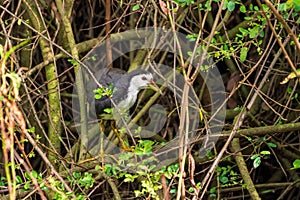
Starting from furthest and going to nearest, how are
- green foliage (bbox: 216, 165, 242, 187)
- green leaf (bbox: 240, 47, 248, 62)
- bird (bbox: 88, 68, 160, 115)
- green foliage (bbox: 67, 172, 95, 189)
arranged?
bird (bbox: 88, 68, 160, 115) → green foliage (bbox: 216, 165, 242, 187) → green leaf (bbox: 240, 47, 248, 62) → green foliage (bbox: 67, 172, 95, 189)

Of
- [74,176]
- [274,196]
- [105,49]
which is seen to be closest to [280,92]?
[274,196]

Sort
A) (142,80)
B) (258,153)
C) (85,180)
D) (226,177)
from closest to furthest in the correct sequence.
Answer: (85,180) < (258,153) < (226,177) < (142,80)

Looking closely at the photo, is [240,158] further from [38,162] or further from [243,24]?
[38,162]

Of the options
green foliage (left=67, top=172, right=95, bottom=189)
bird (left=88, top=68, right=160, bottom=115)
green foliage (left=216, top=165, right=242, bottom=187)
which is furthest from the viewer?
bird (left=88, top=68, right=160, bottom=115)

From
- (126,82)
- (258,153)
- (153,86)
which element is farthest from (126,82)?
(258,153)

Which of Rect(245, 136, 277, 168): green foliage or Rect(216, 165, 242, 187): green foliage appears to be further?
Rect(216, 165, 242, 187): green foliage

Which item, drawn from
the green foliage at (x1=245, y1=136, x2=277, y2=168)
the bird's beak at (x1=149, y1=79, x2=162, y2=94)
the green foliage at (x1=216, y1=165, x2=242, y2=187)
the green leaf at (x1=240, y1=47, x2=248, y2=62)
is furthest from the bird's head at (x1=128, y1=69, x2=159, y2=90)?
the green leaf at (x1=240, y1=47, x2=248, y2=62)

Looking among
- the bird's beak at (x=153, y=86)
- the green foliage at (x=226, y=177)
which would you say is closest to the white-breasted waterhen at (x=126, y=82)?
the bird's beak at (x=153, y=86)

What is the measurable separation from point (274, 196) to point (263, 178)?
125 millimetres

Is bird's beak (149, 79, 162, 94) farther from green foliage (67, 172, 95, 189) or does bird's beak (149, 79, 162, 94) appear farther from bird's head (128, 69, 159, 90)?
green foliage (67, 172, 95, 189)

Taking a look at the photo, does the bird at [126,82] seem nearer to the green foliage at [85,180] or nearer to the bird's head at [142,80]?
the bird's head at [142,80]

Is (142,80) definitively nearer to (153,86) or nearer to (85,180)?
(153,86)

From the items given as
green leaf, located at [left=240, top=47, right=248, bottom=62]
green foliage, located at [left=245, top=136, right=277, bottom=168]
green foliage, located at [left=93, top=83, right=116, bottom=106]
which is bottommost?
green foliage, located at [left=245, top=136, right=277, bottom=168]

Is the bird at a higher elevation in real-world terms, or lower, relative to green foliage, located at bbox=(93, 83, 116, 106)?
lower
